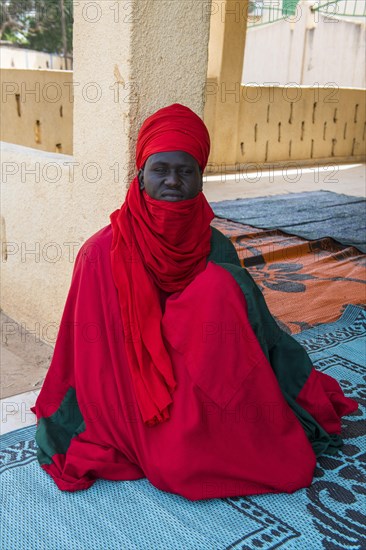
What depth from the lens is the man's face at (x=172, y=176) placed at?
2.02 meters

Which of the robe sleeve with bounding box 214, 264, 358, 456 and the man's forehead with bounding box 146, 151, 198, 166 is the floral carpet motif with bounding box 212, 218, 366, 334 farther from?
the man's forehead with bounding box 146, 151, 198, 166

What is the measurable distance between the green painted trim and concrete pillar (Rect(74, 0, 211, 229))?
92 centimetres

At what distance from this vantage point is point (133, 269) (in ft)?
6.80

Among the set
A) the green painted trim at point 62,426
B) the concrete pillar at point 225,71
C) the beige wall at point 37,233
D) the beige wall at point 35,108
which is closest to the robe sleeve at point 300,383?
the green painted trim at point 62,426

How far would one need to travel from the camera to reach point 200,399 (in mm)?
1923

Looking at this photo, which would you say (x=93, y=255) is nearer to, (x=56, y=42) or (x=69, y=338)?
(x=69, y=338)

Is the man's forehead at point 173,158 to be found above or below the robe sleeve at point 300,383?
above

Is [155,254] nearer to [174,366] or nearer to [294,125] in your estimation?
[174,366]

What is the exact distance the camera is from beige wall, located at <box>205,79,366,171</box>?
9.52 m

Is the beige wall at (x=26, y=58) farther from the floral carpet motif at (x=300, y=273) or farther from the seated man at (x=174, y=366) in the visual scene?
the seated man at (x=174, y=366)

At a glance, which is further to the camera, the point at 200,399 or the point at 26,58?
the point at 26,58

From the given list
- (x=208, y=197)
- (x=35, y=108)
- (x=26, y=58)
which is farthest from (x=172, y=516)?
(x=26, y=58)

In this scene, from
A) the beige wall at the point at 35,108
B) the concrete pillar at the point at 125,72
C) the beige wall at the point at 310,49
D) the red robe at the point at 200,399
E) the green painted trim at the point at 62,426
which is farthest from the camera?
the beige wall at the point at 310,49

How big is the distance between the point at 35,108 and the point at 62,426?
6613 mm
